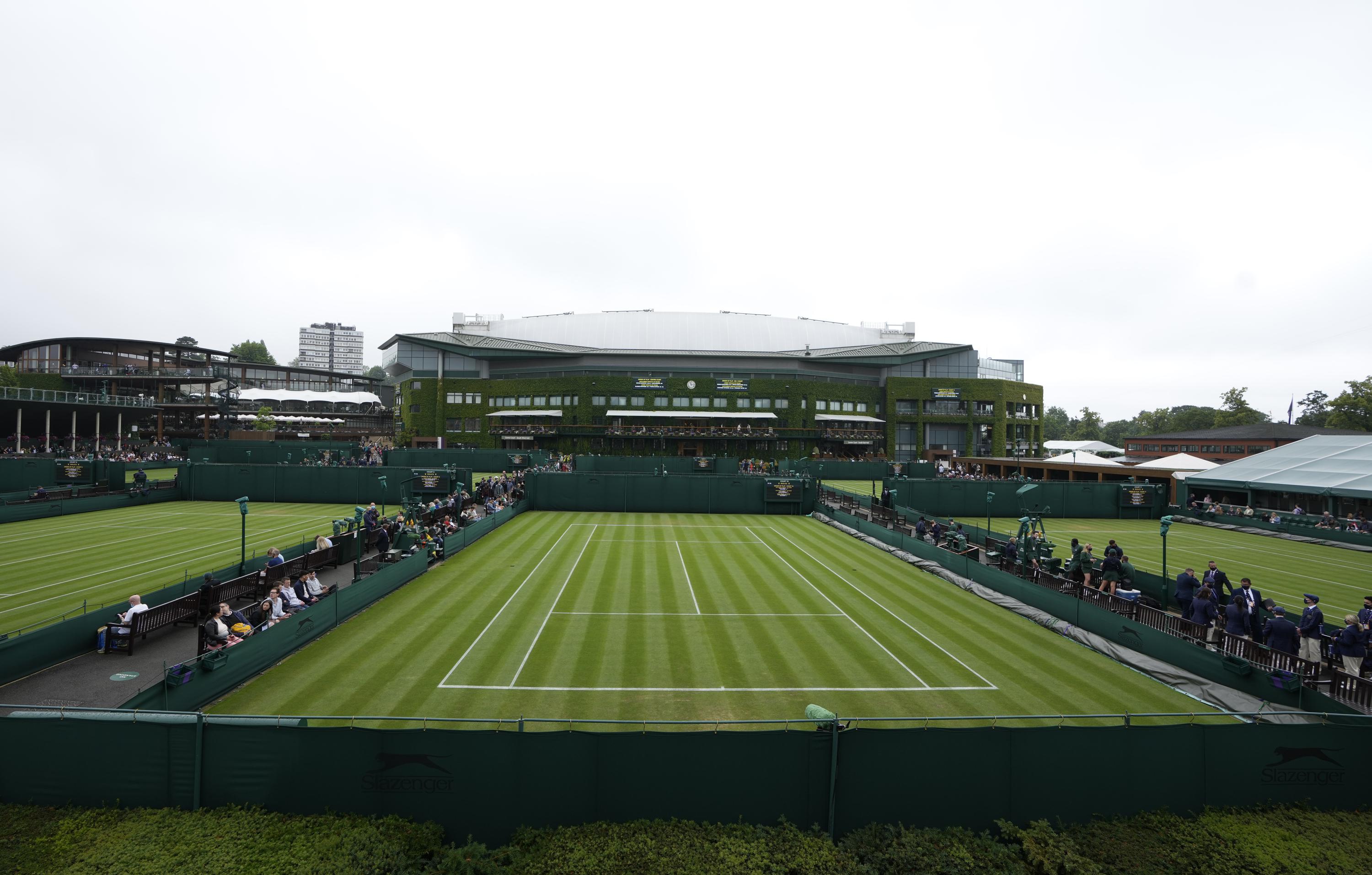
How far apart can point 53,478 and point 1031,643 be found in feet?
176

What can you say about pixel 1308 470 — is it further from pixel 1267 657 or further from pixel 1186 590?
pixel 1267 657

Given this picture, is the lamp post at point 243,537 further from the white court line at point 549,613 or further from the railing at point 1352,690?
the railing at point 1352,690

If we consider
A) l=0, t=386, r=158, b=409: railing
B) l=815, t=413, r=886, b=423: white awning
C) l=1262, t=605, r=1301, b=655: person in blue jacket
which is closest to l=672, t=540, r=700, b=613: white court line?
l=1262, t=605, r=1301, b=655: person in blue jacket

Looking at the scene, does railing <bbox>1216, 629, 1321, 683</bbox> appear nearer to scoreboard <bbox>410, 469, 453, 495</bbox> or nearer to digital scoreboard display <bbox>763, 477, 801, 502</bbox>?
digital scoreboard display <bbox>763, 477, 801, 502</bbox>

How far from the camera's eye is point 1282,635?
1241cm

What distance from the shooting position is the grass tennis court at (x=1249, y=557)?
21.4 m

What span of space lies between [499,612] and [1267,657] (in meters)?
18.5

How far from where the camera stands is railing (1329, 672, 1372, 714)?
11.0m

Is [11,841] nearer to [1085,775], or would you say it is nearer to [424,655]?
[424,655]

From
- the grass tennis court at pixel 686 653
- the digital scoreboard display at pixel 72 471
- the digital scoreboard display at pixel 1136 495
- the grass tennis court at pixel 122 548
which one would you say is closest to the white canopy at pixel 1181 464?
the digital scoreboard display at pixel 1136 495

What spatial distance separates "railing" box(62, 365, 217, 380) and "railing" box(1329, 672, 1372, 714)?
9749cm

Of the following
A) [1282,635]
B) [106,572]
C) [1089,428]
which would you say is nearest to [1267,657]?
[1282,635]

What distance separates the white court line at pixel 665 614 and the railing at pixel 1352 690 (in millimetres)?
10258

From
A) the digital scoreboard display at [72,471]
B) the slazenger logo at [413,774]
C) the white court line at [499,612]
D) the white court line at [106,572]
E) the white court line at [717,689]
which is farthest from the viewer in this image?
the digital scoreboard display at [72,471]
